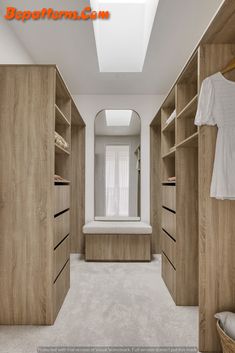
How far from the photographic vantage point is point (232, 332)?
143cm

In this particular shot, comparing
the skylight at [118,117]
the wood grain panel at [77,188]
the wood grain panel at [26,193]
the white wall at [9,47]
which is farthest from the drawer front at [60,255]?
the skylight at [118,117]

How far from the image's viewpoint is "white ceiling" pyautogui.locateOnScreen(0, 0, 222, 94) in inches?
82.8

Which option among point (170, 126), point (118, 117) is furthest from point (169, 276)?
point (118, 117)

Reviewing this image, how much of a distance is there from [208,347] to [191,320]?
14.8 inches

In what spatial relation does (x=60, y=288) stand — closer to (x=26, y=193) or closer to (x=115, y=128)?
(x=26, y=193)

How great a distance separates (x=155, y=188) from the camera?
4047 millimetres

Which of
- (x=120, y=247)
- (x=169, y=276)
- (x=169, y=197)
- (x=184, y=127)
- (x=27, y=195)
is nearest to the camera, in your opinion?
(x=27, y=195)

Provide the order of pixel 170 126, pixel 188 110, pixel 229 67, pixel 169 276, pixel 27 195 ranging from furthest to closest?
pixel 170 126
pixel 169 276
pixel 188 110
pixel 27 195
pixel 229 67

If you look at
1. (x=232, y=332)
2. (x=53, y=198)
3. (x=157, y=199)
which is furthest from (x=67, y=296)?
(x=157, y=199)

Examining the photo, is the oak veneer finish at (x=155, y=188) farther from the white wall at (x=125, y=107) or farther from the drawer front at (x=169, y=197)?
the drawer front at (x=169, y=197)

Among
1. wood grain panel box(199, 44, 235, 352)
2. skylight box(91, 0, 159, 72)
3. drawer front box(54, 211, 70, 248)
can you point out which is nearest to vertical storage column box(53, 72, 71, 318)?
drawer front box(54, 211, 70, 248)

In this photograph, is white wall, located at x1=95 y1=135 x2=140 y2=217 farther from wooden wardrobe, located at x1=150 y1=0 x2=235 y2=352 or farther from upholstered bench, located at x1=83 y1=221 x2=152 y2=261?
wooden wardrobe, located at x1=150 y1=0 x2=235 y2=352

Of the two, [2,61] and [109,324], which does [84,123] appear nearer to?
[2,61]

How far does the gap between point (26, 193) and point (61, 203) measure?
398 mm
